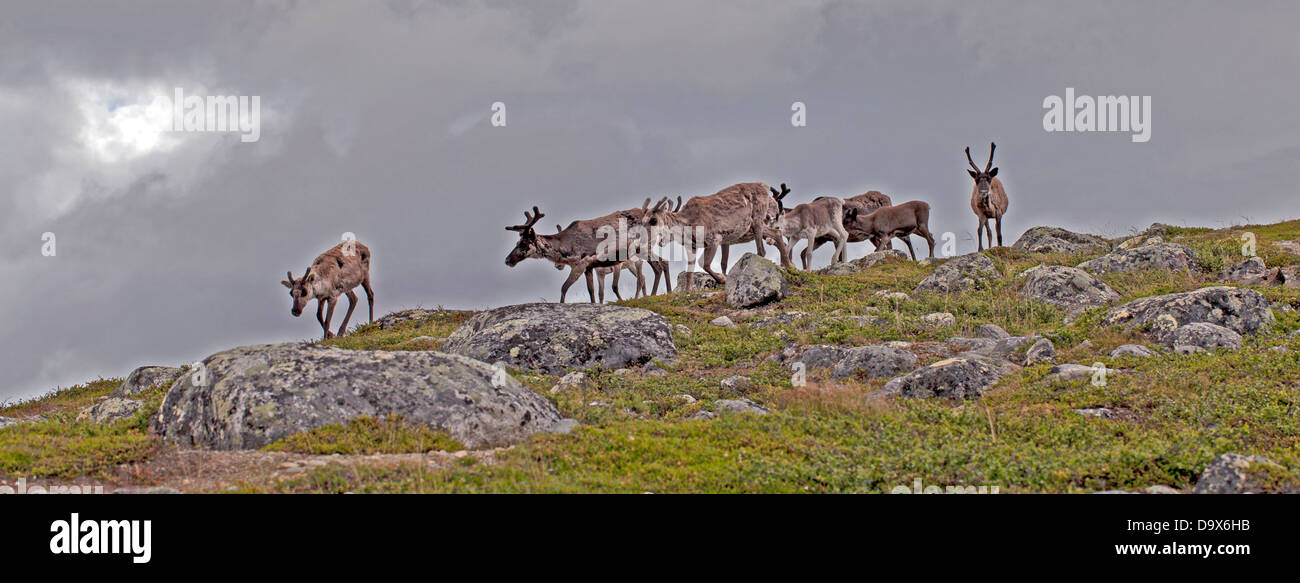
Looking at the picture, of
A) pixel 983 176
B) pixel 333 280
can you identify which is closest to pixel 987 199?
pixel 983 176

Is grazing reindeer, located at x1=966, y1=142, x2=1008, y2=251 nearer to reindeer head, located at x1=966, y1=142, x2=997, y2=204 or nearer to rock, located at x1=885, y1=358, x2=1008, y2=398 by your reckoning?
reindeer head, located at x1=966, y1=142, x2=997, y2=204

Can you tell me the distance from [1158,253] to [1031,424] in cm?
1652

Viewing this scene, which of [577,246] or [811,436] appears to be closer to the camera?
[811,436]

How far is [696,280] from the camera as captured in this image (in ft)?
99.3

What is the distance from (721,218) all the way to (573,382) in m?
14.6

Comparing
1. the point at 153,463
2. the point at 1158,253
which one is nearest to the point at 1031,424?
the point at 153,463

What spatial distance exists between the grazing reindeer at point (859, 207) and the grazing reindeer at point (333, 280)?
17.8 meters

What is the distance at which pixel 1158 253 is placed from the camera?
83.8ft

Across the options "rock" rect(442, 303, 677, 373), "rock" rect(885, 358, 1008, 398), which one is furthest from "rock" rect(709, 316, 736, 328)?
"rock" rect(885, 358, 1008, 398)

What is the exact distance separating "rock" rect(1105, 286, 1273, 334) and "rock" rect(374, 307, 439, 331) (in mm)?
20063

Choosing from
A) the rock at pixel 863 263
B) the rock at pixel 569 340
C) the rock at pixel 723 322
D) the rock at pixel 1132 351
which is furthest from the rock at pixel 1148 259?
the rock at pixel 569 340

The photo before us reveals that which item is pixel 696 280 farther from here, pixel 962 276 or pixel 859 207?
pixel 859 207

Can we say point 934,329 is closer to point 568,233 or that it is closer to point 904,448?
point 904,448

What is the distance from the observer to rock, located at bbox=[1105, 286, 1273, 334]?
1752 centimetres
